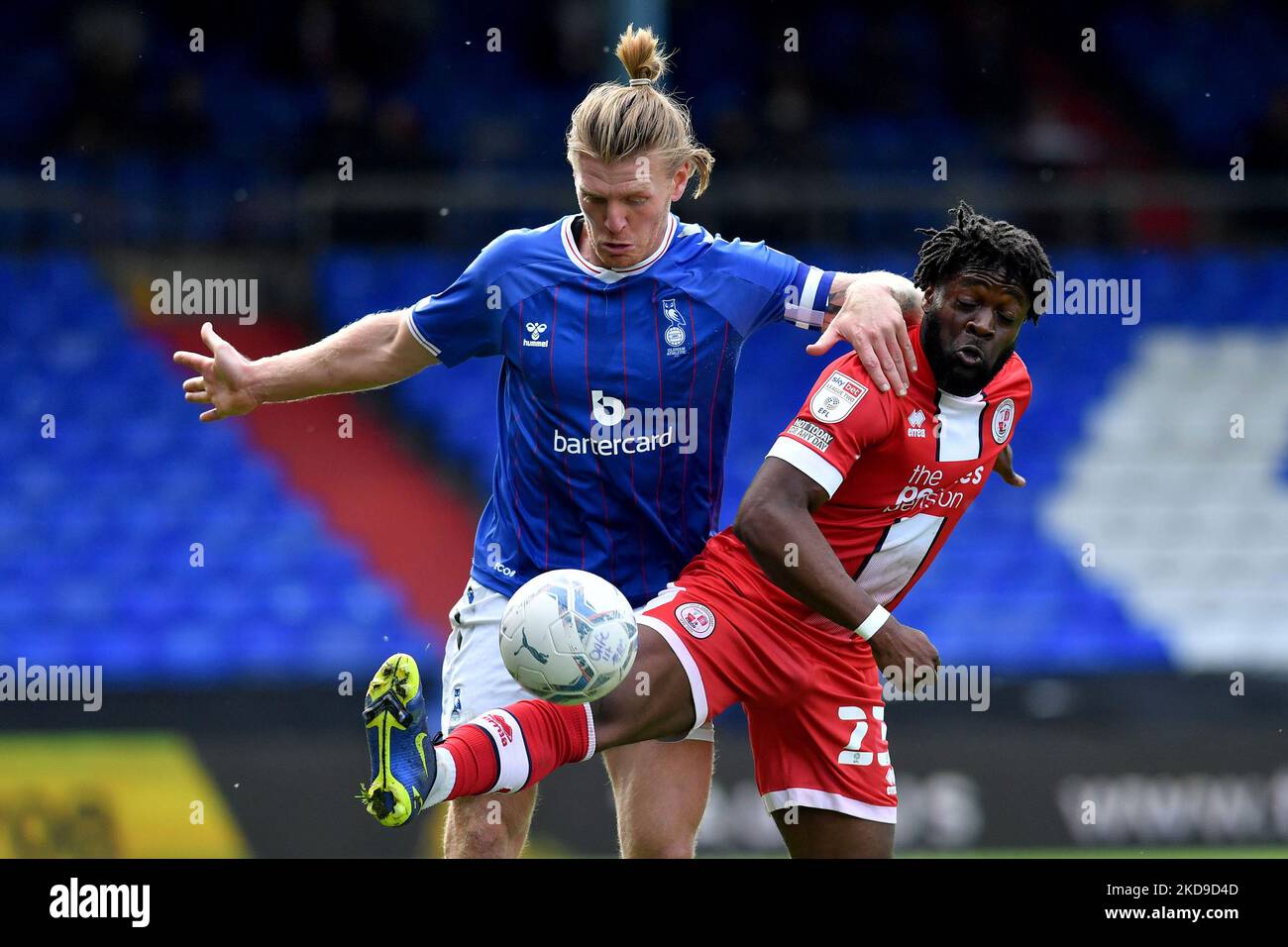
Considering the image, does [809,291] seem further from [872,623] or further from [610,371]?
[872,623]

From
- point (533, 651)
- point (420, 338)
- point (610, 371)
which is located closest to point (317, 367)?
point (420, 338)

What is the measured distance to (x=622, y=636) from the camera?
14.3 ft

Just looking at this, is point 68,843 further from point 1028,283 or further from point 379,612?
point 1028,283

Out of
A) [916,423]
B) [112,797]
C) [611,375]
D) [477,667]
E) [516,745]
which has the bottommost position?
[112,797]

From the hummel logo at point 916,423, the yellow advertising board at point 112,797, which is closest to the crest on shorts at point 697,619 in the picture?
the hummel logo at point 916,423

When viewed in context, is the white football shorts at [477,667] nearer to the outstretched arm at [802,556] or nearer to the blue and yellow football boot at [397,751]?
the blue and yellow football boot at [397,751]

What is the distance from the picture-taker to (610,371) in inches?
188

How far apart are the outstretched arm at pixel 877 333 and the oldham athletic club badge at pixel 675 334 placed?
381 millimetres

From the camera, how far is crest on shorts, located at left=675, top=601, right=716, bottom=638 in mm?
4707

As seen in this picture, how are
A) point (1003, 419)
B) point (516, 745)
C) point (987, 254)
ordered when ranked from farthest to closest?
1. point (1003, 419)
2. point (987, 254)
3. point (516, 745)

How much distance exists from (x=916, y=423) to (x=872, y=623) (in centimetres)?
61

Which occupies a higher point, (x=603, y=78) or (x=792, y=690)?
(x=603, y=78)

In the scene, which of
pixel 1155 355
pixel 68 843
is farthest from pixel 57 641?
pixel 1155 355

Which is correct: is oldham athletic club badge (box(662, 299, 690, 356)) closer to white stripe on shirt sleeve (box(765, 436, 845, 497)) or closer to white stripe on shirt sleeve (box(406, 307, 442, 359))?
white stripe on shirt sleeve (box(765, 436, 845, 497))
